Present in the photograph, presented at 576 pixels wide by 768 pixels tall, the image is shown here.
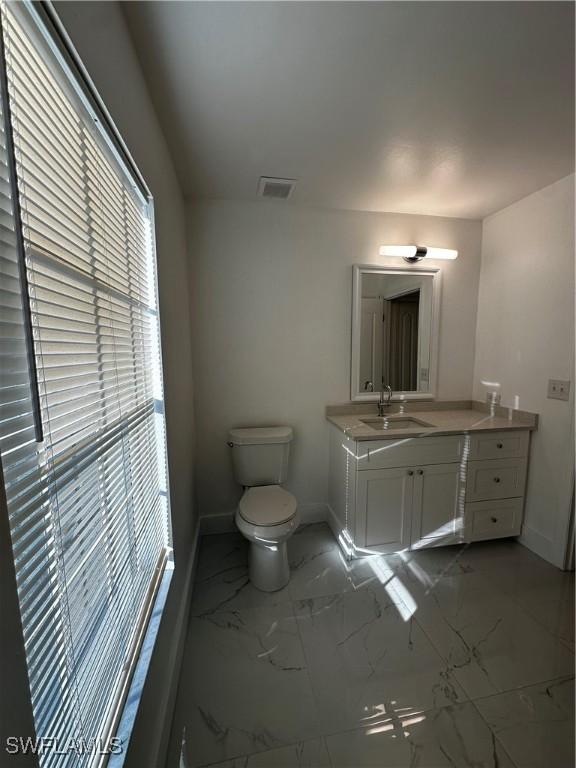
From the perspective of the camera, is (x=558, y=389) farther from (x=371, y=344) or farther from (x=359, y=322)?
(x=359, y=322)

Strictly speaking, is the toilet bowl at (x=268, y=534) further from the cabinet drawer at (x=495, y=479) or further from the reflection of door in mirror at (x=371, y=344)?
the cabinet drawer at (x=495, y=479)

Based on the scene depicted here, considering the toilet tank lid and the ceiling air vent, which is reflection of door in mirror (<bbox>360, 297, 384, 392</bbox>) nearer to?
the toilet tank lid

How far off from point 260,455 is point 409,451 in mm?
961

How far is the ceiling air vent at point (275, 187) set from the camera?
6.25 feet

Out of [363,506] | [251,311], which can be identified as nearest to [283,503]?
[363,506]

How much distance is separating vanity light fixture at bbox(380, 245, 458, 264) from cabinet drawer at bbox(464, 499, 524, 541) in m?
1.74

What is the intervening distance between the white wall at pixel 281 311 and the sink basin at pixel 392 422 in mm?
277

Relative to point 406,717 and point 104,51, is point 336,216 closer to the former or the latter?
point 104,51

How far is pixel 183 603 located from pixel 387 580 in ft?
3.81

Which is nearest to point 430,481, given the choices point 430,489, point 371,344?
point 430,489

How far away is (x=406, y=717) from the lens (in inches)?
48.4

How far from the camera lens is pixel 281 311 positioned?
7.57 feet

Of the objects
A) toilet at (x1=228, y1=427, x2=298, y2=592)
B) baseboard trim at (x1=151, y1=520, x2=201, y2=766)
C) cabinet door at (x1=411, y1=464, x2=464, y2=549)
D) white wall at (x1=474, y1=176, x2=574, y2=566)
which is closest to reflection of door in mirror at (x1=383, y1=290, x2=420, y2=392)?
white wall at (x1=474, y1=176, x2=574, y2=566)

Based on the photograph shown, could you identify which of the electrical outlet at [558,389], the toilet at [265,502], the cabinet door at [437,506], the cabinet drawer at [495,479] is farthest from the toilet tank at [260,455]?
the electrical outlet at [558,389]
